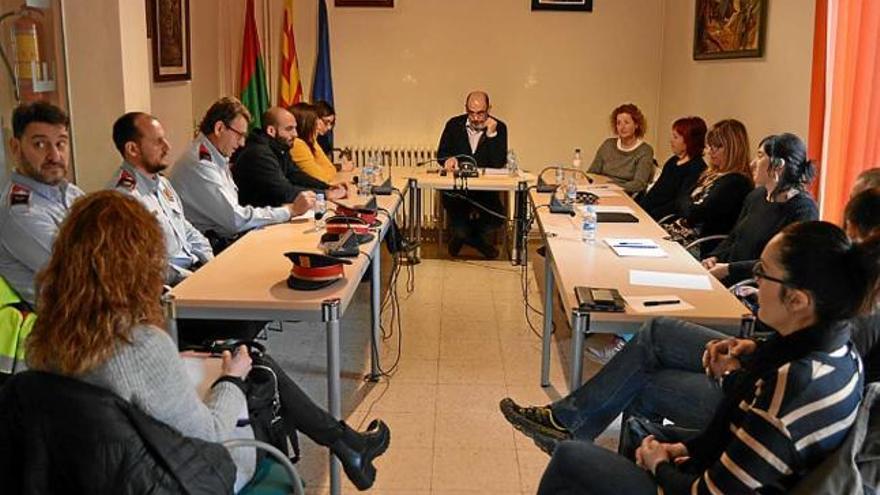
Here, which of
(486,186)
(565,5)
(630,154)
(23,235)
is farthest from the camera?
(565,5)

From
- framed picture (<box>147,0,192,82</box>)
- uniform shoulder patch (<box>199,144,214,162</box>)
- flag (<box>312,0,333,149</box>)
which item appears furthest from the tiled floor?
flag (<box>312,0,333,149</box>)

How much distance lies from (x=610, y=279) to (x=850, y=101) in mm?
1421

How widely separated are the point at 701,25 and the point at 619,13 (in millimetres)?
1180

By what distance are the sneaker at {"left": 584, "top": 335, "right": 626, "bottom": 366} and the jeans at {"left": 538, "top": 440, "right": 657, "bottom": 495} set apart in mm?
1716

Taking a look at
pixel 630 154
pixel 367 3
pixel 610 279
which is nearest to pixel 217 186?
→ pixel 610 279

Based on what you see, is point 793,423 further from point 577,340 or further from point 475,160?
point 475,160

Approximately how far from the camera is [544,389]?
11.8ft

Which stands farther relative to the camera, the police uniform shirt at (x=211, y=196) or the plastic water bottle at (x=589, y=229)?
the police uniform shirt at (x=211, y=196)

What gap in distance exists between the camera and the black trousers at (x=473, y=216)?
607 cm

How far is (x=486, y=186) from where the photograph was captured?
5395mm

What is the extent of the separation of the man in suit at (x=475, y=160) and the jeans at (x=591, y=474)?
418cm

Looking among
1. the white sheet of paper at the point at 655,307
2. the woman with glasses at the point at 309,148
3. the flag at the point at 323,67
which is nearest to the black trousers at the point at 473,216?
the woman with glasses at the point at 309,148

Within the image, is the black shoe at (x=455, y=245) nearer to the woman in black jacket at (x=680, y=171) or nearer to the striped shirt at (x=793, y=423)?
the woman in black jacket at (x=680, y=171)

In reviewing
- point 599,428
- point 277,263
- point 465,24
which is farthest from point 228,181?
point 465,24
